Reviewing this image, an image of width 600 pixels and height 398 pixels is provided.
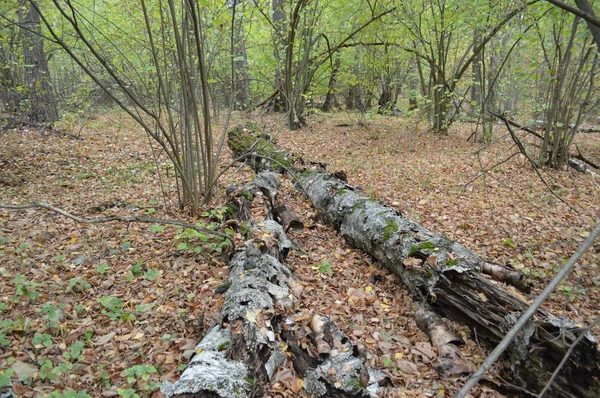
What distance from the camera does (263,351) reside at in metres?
2.36

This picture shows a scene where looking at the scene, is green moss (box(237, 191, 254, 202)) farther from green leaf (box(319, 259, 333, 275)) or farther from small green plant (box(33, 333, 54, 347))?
small green plant (box(33, 333, 54, 347))

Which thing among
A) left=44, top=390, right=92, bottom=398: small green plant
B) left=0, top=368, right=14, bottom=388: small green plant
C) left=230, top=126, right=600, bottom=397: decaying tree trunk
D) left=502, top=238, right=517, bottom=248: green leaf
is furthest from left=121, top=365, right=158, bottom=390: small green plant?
left=502, top=238, right=517, bottom=248: green leaf

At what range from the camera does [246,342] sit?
2.33 meters

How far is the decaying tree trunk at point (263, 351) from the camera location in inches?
80.1

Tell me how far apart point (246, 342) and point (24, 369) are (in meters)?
1.46

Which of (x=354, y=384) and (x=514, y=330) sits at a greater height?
(x=514, y=330)

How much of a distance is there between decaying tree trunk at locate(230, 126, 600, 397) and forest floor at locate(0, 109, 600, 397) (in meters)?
0.22

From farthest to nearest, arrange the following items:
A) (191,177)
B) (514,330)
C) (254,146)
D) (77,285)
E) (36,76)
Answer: (36,76) < (254,146) < (191,177) < (77,285) < (514,330)

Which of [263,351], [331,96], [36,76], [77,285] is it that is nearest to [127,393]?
[263,351]

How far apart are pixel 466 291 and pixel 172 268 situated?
9.56 ft

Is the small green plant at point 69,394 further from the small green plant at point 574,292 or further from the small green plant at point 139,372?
the small green plant at point 574,292

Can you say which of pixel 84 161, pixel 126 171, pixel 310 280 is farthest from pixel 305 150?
pixel 310 280

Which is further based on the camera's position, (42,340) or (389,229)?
(389,229)

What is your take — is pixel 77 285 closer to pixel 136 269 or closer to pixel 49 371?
pixel 136 269
